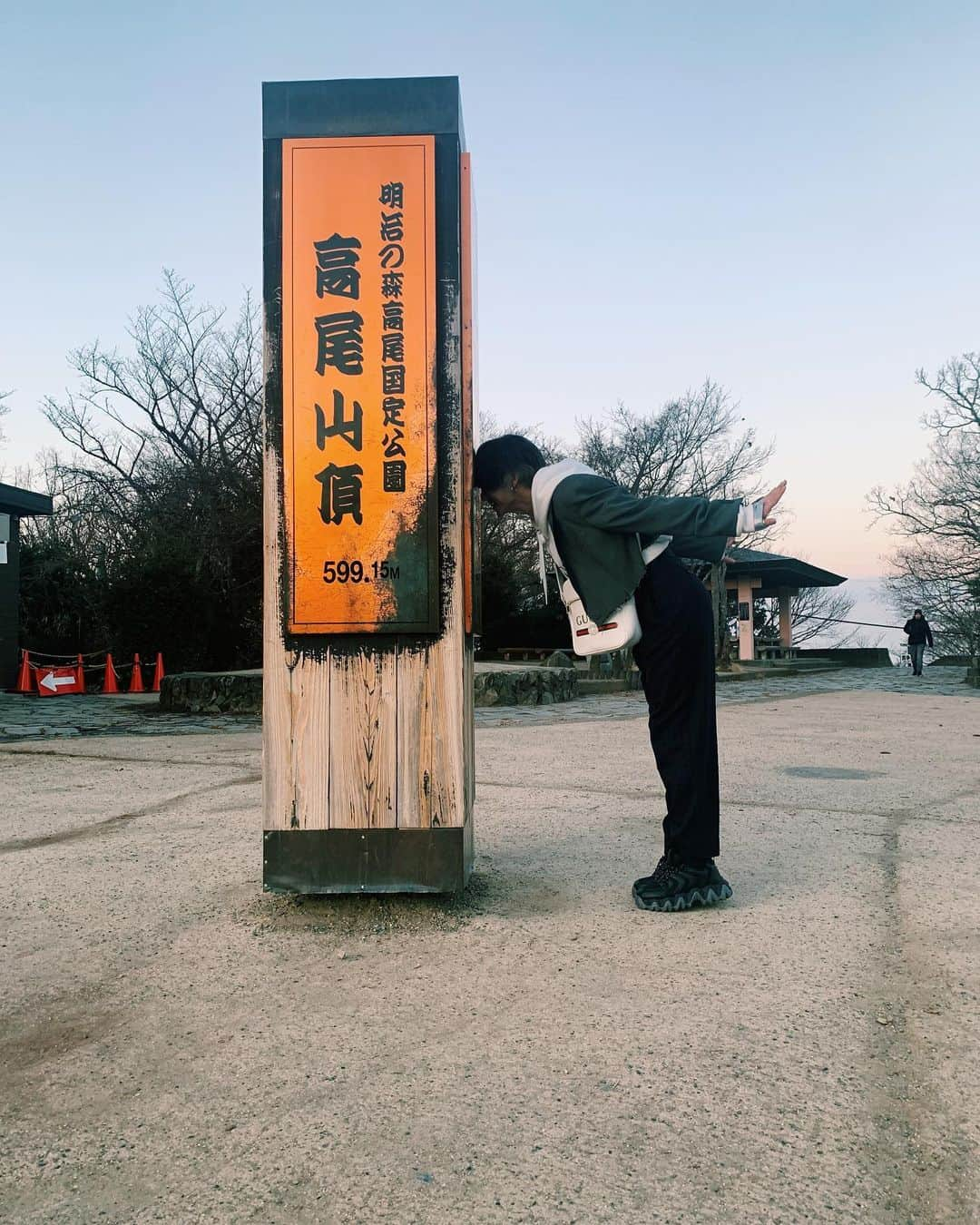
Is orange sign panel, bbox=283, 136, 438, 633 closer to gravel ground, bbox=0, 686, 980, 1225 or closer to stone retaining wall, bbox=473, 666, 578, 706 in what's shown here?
gravel ground, bbox=0, 686, 980, 1225

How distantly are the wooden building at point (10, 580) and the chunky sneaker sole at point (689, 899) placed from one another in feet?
54.5

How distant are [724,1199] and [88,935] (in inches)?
74.8

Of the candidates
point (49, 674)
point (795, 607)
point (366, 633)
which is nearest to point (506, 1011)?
point (366, 633)

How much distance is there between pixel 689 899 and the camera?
2740mm

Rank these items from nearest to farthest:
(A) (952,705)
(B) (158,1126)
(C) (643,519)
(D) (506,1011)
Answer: (B) (158,1126) → (D) (506,1011) → (C) (643,519) → (A) (952,705)

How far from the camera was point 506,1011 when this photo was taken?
203cm

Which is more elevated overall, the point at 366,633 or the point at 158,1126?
the point at 366,633

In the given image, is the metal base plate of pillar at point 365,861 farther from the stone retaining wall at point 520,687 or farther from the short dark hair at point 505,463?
the stone retaining wall at point 520,687

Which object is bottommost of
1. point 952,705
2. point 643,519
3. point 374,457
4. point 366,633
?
point 952,705

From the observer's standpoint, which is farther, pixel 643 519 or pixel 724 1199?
pixel 643 519

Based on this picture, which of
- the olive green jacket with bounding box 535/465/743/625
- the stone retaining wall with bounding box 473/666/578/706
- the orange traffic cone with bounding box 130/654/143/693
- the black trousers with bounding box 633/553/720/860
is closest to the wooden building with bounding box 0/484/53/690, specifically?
the orange traffic cone with bounding box 130/654/143/693

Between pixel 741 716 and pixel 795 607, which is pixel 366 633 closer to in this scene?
pixel 741 716

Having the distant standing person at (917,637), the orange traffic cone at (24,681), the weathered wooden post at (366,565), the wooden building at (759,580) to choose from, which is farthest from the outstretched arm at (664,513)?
the wooden building at (759,580)

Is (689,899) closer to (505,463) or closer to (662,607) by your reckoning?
(662,607)
